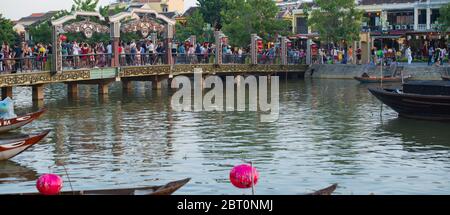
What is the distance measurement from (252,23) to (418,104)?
1558 inches

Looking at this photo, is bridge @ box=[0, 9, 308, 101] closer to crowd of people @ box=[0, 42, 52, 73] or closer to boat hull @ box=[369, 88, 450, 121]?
crowd of people @ box=[0, 42, 52, 73]

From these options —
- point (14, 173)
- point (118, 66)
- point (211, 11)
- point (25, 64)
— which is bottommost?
point (14, 173)

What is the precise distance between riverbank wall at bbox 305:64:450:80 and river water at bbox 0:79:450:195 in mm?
17584

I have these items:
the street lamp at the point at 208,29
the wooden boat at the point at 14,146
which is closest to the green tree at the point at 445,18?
the street lamp at the point at 208,29

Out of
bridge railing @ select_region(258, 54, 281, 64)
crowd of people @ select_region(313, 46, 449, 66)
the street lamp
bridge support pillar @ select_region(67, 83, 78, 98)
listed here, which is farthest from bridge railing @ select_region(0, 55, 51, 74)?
the street lamp

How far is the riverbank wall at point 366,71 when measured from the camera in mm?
59281

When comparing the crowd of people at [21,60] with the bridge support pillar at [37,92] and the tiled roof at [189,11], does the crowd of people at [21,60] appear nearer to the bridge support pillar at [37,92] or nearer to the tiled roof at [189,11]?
the bridge support pillar at [37,92]

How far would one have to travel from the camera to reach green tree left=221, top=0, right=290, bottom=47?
7344 centimetres

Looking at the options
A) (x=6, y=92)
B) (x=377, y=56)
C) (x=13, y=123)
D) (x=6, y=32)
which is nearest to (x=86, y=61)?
(x=6, y=92)

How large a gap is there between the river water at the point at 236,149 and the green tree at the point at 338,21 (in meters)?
27.0

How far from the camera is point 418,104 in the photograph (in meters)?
34.7

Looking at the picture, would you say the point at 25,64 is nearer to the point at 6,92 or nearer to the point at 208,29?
the point at 6,92

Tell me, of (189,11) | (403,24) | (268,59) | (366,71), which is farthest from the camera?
(189,11)

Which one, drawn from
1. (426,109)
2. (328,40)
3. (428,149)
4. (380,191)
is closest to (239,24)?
(328,40)
